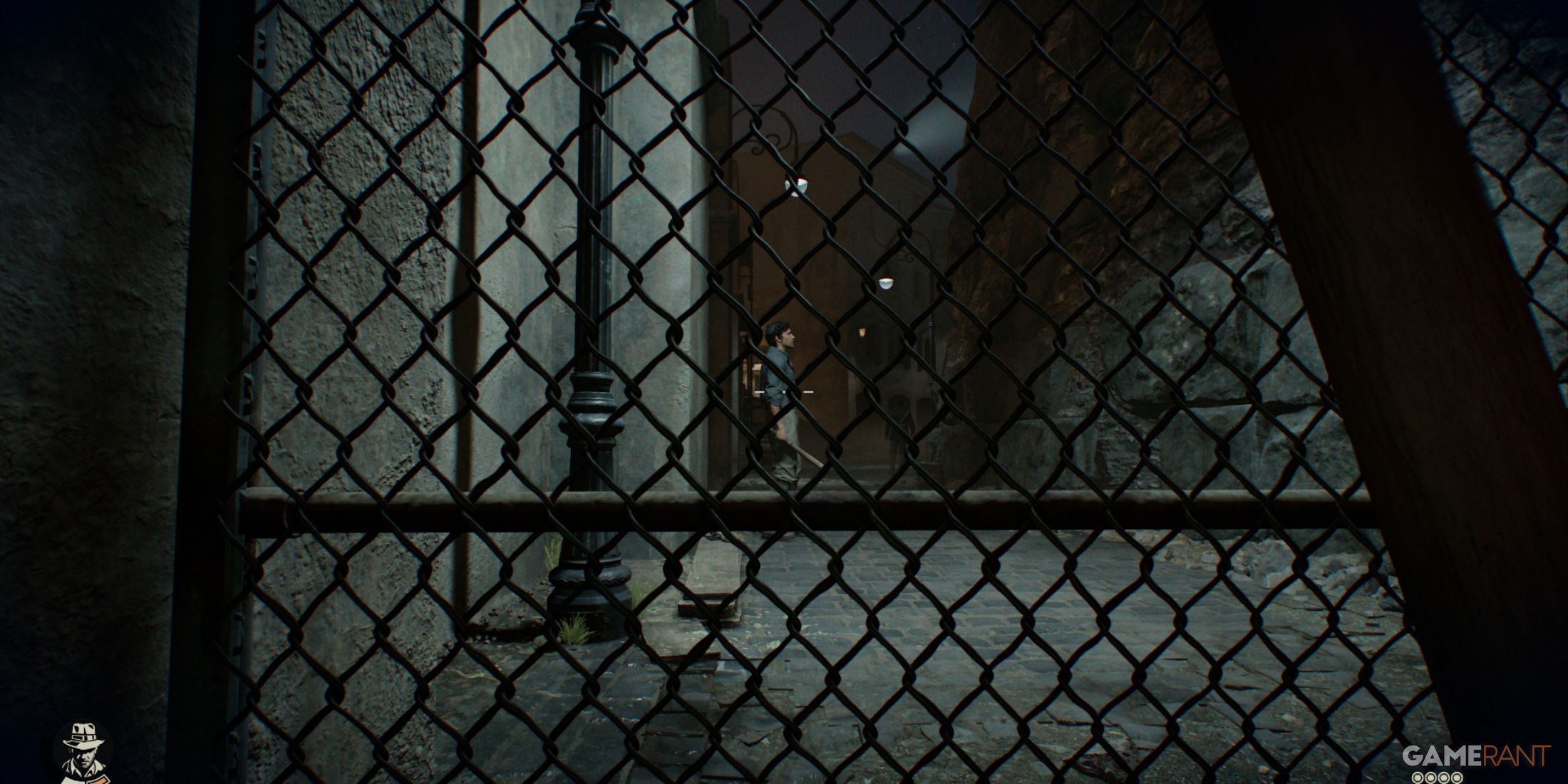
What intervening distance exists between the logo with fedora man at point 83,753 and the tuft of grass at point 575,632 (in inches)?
90.1

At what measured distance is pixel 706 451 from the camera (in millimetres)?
7703

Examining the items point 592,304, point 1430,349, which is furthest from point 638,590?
point 1430,349

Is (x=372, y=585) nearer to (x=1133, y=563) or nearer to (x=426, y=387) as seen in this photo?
(x=426, y=387)

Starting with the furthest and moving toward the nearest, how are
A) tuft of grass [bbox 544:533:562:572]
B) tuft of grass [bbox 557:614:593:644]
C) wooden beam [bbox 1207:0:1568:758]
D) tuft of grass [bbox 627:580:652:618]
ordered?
tuft of grass [bbox 544:533:562:572], tuft of grass [bbox 627:580:652:618], tuft of grass [bbox 557:614:593:644], wooden beam [bbox 1207:0:1568:758]

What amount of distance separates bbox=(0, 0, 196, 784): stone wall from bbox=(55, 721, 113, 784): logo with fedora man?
0.01 m

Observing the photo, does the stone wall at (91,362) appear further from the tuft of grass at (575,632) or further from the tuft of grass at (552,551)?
the tuft of grass at (552,551)

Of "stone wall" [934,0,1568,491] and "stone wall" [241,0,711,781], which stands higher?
"stone wall" [934,0,1568,491]

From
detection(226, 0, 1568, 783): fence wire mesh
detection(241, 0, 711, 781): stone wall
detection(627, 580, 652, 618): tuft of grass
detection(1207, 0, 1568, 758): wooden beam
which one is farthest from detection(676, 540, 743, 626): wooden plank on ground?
detection(1207, 0, 1568, 758): wooden beam

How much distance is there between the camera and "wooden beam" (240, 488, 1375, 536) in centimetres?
109

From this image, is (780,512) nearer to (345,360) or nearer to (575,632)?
(345,360)

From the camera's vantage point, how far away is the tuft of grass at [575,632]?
10.6ft

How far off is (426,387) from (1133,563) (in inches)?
252

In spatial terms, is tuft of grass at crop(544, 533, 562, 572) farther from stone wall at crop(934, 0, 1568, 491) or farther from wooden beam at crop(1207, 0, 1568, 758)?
wooden beam at crop(1207, 0, 1568, 758)

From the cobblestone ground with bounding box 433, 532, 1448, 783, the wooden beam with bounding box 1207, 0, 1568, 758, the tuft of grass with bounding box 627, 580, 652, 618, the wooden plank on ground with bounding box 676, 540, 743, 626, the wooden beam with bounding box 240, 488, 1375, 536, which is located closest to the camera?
the wooden beam with bounding box 1207, 0, 1568, 758
